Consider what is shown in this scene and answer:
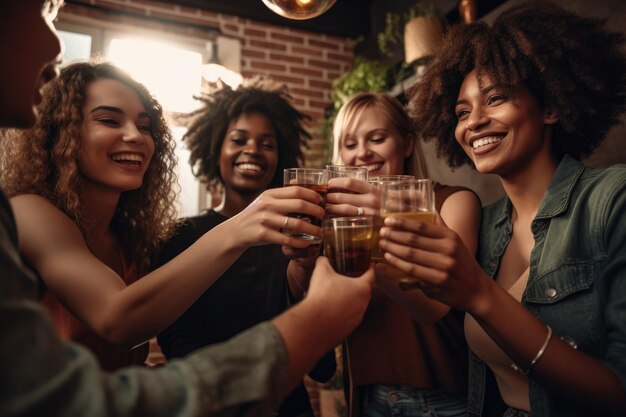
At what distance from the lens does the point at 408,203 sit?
1078mm

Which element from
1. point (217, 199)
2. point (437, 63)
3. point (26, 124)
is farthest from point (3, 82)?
point (217, 199)

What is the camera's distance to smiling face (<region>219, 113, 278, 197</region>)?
2.25 metres

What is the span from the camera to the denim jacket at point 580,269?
1132mm

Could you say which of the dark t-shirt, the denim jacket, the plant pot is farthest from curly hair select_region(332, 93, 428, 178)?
the plant pot

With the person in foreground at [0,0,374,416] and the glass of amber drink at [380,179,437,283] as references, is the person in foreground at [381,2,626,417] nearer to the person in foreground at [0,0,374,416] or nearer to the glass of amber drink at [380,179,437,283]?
the glass of amber drink at [380,179,437,283]

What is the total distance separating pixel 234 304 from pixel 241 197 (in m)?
0.60

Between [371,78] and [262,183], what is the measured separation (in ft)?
6.08

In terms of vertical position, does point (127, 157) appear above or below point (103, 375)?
above

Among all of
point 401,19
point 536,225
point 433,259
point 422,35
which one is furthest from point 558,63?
point 401,19

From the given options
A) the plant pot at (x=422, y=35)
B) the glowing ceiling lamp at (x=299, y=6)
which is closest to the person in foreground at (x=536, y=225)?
the glowing ceiling lamp at (x=299, y=6)

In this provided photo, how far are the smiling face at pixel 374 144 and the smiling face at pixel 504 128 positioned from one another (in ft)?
1.47

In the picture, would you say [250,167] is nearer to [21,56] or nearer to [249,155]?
[249,155]

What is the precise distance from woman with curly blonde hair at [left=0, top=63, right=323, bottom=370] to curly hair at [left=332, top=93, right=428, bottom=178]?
79 centimetres

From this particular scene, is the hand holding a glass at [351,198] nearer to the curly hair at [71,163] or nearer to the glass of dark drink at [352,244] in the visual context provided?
the glass of dark drink at [352,244]
